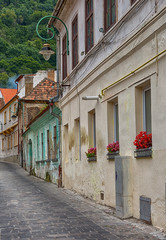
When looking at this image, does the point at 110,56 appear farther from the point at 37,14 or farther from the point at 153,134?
the point at 37,14

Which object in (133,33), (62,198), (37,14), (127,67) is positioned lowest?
(62,198)

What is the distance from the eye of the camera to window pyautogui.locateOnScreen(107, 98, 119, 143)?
1167 centimetres

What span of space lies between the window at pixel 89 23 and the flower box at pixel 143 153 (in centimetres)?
526

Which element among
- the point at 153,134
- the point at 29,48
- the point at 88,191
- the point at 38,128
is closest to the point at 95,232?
the point at 153,134

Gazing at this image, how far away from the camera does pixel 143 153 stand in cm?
898

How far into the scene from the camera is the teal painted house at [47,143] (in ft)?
65.3

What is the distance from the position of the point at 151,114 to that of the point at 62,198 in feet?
20.8

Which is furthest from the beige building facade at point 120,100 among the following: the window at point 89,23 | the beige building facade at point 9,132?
the beige building facade at point 9,132

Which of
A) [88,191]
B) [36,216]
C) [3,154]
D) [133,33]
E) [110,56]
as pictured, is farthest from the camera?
[3,154]

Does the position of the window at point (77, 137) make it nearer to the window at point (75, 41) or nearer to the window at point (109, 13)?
the window at point (75, 41)

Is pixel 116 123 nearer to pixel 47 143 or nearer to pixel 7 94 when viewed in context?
pixel 47 143

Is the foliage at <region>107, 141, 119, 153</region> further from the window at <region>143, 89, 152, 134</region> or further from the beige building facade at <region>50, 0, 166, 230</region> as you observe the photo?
the window at <region>143, 89, 152, 134</region>

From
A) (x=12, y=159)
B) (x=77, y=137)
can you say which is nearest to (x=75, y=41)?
(x=77, y=137)

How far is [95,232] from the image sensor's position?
8.11m
